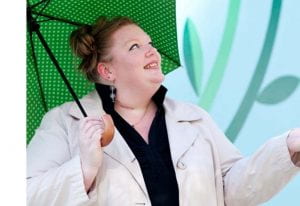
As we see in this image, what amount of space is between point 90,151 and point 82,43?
0.51m

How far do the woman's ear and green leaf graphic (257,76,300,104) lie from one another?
99cm

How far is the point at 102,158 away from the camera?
1.58 metres

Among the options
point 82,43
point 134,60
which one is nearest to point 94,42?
point 82,43

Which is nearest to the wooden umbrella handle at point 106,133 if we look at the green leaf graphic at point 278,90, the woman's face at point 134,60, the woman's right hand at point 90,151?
the woman's right hand at point 90,151

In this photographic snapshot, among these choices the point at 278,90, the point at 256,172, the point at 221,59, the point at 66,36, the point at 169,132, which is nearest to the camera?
the point at 256,172

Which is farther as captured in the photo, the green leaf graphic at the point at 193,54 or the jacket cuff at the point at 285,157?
the green leaf graphic at the point at 193,54

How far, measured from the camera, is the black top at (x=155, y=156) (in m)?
1.56

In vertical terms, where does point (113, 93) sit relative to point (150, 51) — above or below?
below

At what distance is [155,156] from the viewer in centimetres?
161

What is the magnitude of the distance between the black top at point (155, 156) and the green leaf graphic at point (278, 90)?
950mm

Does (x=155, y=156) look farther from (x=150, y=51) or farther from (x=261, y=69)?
(x=261, y=69)

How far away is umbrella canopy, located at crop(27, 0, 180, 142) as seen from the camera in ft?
6.10

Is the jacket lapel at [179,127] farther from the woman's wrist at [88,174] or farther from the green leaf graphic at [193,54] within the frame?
the green leaf graphic at [193,54]
